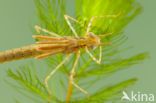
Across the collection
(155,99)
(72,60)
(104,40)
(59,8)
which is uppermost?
(59,8)

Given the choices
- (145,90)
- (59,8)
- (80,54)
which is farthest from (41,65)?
(145,90)

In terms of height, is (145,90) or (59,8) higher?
(59,8)

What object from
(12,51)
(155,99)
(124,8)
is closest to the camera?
(124,8)

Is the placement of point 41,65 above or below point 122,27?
below

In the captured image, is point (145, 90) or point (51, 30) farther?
point (145, 90)

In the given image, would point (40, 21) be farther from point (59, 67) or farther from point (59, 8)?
point (59, 67)

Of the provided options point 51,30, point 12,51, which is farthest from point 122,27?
point 12,51

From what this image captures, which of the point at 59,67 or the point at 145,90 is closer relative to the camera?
the point at 59,67

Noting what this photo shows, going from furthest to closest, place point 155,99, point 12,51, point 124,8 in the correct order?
point 155,99, point 12,51, point 124,8

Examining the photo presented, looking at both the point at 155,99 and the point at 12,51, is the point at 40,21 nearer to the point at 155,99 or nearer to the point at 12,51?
the point at 12,51
